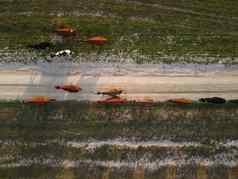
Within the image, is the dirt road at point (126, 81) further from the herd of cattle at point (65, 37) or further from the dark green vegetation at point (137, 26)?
the herd of cattle at point (65, 37)

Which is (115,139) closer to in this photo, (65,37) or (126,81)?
(126,81)

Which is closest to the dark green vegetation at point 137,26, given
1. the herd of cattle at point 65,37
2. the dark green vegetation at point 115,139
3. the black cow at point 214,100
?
the herd of cattle at point 65,37

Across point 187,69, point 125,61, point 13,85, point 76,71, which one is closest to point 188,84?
point 187,69

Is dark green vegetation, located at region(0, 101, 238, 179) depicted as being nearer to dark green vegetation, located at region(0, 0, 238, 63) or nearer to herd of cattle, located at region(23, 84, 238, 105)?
herd of cattle, located at region(23, 84, 238, 105)

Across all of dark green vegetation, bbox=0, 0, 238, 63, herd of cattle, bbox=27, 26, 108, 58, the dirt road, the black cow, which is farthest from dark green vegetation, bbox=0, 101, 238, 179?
dark green vegetation, bbox=0, 0, 238, 63

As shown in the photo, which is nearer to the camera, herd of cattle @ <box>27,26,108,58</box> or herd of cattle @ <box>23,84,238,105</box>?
herd of cattle @ <box>23,84,238,105</box>

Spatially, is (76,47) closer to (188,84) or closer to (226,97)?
(188,84)
